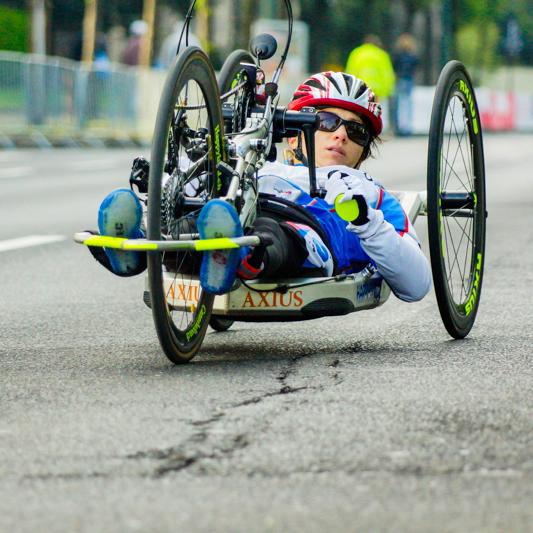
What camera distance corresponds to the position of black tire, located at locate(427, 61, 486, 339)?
5.62 meters

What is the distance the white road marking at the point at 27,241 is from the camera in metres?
10.4

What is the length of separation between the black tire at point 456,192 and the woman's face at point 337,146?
32 centimetres

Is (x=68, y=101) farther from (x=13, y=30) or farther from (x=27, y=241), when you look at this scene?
(x=13, y=30)

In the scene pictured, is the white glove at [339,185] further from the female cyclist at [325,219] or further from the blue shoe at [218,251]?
the blue shoe at [218,251]

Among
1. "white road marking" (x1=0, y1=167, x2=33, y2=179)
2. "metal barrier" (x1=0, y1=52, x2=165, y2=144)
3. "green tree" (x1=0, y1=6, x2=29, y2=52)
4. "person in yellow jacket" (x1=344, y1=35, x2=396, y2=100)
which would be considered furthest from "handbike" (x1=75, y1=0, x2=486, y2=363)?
"green tree" (x1=0, y1=6, x2=29, y2=52)

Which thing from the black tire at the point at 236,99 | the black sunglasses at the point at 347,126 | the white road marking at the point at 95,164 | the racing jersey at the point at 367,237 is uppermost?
the black tire at the point at 236,99

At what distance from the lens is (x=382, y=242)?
5449mm

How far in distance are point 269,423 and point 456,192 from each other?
1901 millimetres

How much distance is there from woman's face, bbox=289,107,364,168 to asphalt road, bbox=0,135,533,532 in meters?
0.66

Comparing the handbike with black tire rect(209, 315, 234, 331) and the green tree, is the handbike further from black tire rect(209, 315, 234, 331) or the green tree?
the green tree

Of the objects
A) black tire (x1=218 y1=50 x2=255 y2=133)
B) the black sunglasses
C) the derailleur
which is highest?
black tire (x1=218 y1=50 x2=255 y2=133)

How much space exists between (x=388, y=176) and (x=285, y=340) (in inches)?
545

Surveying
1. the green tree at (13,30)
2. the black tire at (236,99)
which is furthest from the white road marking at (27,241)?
the green tree at (13,30)

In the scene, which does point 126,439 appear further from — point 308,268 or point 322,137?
point 322,137
